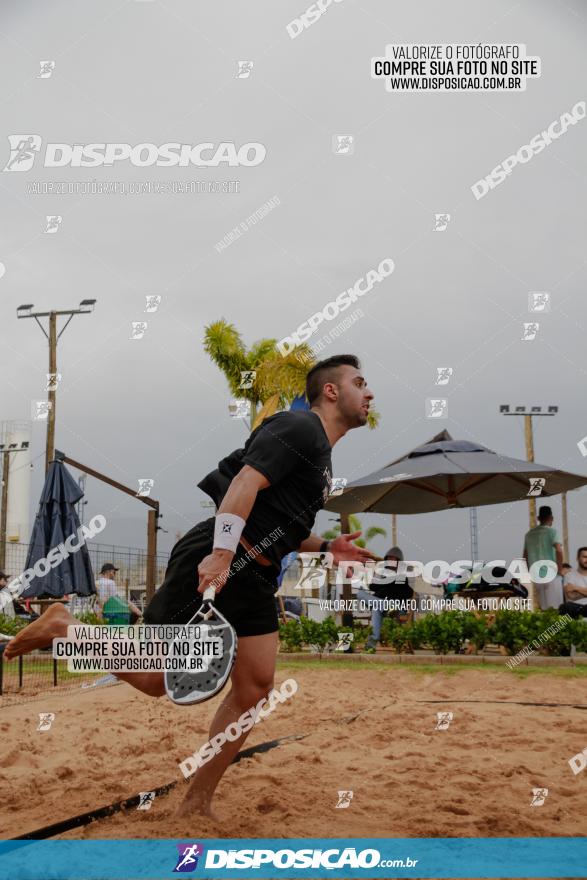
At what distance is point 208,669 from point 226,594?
10.9 inches

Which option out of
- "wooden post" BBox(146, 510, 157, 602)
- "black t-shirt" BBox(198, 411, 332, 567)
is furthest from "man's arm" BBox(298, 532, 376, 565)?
"wooden post" BBox(146, 510, 157, 602)

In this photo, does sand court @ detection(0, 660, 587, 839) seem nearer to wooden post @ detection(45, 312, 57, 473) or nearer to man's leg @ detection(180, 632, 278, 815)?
man's leg @ detection(180, 632, 278, 815)

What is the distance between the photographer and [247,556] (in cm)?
269

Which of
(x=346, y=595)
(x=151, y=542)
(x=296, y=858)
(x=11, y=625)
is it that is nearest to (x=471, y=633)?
(x=346, y=595)

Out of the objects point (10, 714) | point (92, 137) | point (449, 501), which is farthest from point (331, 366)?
point (449, 501)

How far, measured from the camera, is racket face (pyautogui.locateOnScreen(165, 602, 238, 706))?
2512 mm

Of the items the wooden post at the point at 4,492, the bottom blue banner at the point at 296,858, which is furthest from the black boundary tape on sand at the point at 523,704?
the wooden post at the point at 4,492

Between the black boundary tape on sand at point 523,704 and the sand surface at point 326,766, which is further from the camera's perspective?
the black boundary tape on sand at point 523,704

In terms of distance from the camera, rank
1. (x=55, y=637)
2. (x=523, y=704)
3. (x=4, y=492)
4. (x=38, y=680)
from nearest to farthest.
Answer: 1. (x=55, y=637)
2. (x=523, y=704)
3. (x=38, y=680)
4. (x=4, y=492)

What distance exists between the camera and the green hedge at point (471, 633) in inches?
321

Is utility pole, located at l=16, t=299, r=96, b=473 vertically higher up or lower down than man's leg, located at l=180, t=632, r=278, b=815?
higher up

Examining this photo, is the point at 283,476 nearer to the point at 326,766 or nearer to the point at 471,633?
the point at 326,766

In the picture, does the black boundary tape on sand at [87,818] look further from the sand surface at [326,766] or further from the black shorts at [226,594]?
the black shorts at [226,594]

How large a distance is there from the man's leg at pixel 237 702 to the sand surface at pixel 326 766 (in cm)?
10
